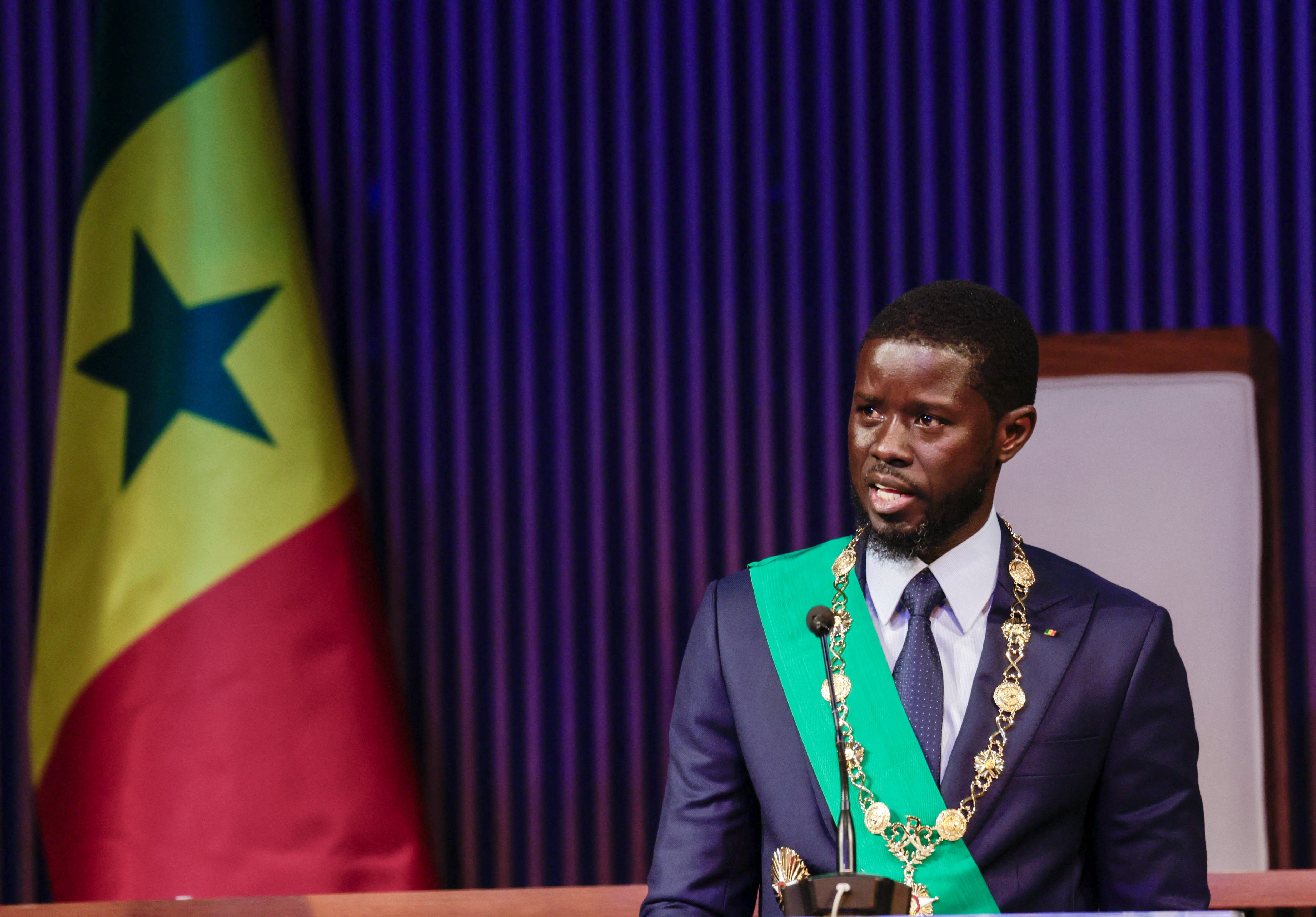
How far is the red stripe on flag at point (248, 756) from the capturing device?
2.10 meters

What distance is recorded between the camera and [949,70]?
7.82ft

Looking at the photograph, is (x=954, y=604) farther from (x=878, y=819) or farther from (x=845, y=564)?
(x=878, y=819)

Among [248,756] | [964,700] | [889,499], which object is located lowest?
[248,756]

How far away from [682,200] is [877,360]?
3.82ft

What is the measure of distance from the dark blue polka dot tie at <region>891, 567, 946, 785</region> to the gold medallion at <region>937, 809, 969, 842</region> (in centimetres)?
4

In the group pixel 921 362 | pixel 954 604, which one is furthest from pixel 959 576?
pixel 921 362

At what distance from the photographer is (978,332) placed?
1.33 m

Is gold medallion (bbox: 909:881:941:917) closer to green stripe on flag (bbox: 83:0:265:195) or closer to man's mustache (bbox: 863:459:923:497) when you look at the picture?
man's mustache (bbox: 863:459:923:497)

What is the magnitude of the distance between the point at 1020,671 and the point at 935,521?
0.59ft

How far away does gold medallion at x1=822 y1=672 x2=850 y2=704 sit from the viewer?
1.32m

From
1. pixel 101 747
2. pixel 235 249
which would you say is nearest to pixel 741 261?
pixel 235 249

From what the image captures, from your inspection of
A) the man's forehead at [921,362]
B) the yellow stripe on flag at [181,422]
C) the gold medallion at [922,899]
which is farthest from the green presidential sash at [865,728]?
the yellow stripe on flag at [181,422]

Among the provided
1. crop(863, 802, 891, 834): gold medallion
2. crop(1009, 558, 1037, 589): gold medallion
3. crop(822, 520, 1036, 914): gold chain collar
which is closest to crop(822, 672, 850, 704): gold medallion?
crop(822, 520, 1036, 914): gold chain collar

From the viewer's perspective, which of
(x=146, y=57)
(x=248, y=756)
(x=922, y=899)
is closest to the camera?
(x=922, y=899)
